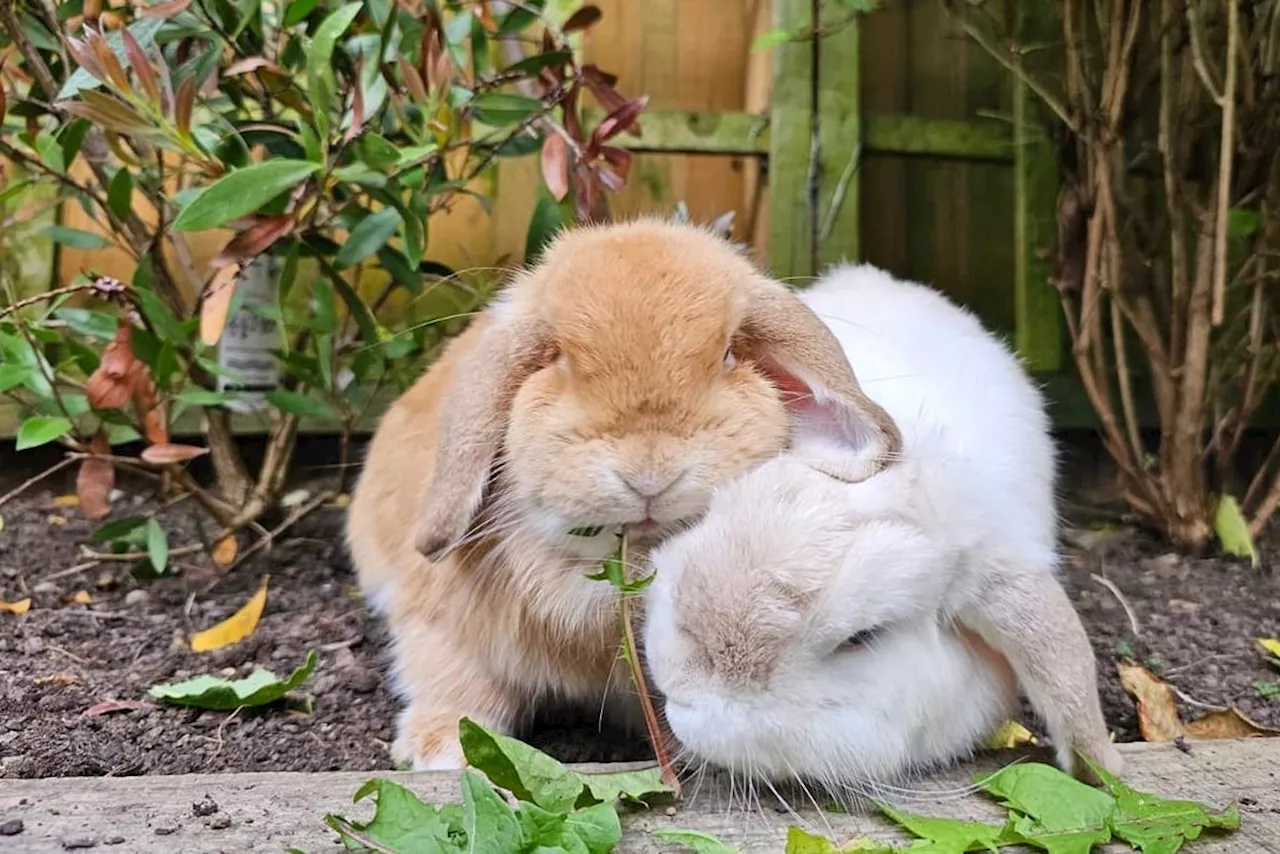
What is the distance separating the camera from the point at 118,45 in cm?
186

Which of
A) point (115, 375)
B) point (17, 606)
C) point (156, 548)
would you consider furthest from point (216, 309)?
point (17, 606)

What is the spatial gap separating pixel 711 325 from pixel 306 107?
1.18 meters

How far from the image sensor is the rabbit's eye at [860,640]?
1.32 meters

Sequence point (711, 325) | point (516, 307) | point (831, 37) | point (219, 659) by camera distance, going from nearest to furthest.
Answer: point (711, 325) → point (516, 307) → point (219, 659) → point (831, 37)

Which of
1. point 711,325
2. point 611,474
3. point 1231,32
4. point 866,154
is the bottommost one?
point 611,474

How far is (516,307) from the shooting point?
160cm

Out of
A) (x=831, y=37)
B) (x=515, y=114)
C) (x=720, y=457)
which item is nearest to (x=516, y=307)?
(x=720, y=457)

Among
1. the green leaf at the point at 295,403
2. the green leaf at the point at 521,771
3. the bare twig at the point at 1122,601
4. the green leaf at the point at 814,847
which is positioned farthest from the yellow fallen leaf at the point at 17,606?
the bare twig at the point at 1122,601

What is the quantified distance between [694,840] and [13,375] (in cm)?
161

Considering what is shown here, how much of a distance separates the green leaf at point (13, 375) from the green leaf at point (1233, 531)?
2803 mm

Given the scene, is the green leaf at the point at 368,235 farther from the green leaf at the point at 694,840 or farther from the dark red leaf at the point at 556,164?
the green leaf at the point at 694,840

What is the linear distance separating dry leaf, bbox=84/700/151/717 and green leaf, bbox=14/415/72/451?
55 centimetres

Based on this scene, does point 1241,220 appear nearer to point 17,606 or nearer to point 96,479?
point 96,479

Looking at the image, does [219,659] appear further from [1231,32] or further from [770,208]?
[1231,32]
